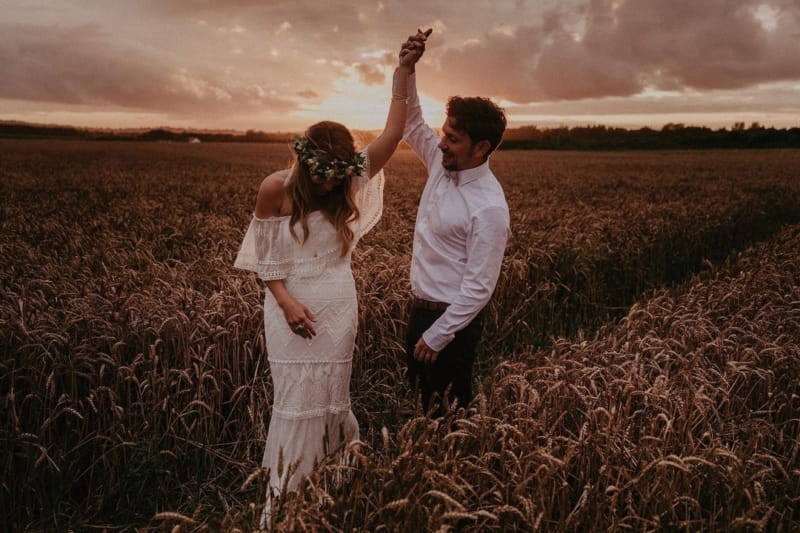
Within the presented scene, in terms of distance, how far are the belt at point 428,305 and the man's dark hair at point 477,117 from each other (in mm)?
887

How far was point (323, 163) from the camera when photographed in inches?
112

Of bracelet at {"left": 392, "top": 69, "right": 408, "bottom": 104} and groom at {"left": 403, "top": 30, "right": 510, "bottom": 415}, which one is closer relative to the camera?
groom at {"left": 403, "top": 30, "right": 510, "bottom": 415}

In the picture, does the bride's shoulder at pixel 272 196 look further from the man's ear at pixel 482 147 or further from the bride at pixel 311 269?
the man's ear at pixel 482 147

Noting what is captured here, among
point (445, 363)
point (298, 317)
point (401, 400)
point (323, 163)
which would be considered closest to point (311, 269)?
point (298, 317)

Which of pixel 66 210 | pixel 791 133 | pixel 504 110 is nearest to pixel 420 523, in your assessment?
pixel 504 110

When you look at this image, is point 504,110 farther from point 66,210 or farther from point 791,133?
point 791,133

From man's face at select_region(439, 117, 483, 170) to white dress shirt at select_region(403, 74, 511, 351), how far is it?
0.05m

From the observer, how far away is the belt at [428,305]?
3312 millimetres

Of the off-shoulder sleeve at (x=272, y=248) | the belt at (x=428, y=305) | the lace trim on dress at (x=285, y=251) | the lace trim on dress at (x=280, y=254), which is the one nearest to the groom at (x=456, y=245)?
the belt at (x=428, y=305)

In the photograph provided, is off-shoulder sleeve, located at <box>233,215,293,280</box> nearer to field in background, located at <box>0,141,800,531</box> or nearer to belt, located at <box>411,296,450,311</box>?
belt, located at <box>411,296,450,311</box>

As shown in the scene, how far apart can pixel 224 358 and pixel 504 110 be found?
2651 millimetres

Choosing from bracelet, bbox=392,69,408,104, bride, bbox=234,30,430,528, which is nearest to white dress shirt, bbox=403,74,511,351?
bracelet, bbox=392,69,408,104

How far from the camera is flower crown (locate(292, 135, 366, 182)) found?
283cm

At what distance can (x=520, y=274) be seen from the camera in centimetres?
658
